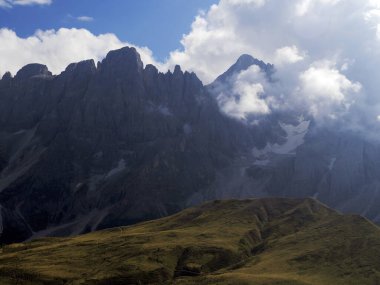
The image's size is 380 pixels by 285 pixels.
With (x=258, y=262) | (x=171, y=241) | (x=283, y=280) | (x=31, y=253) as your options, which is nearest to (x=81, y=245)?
(x=31, y=253)

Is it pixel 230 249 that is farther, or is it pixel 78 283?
pixel 230 249

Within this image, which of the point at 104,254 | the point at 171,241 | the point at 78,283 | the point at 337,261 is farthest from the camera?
the point at 171,241

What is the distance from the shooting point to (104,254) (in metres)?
182

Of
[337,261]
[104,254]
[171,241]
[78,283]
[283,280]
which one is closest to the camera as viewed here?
[283,280]

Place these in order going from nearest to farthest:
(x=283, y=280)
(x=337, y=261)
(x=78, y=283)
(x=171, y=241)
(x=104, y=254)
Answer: (x=283, y=280) < (x=78, y=283) < (x=337, y=261) < (x=104, y=254) < (x=171, y=241)

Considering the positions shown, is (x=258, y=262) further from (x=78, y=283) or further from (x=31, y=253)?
(x=31, y=253)

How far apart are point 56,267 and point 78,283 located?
17.8 m

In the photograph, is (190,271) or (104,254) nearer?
(190,271)

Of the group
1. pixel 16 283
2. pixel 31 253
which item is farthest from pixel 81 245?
pixel 16 283

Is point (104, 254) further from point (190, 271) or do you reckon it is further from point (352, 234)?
point (352, 234)

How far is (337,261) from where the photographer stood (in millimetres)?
164750

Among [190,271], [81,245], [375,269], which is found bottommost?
[375,269]

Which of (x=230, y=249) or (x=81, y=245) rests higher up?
(x=81, y=245)

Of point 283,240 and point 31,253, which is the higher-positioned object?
point 31,253
